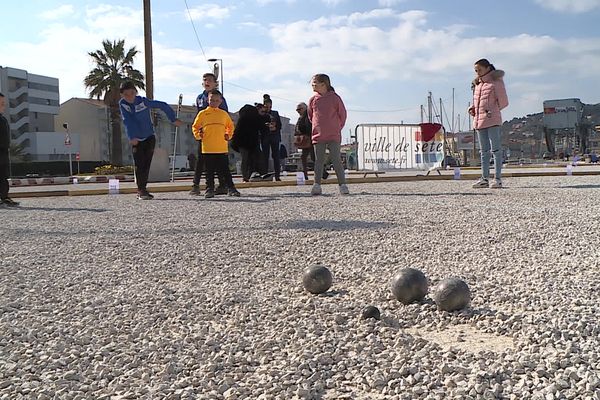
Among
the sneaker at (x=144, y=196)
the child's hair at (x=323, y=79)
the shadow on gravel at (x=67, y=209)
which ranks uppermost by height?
the child's hair at (x=323, y=79)

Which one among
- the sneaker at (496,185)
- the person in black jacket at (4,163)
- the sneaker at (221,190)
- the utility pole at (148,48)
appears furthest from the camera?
the utility pole at (148,48)

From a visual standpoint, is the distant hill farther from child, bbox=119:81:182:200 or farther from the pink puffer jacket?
child, bbox=119:81:182:200

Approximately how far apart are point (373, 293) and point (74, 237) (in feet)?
10.9

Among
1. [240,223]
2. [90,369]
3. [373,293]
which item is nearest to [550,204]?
[240,223]

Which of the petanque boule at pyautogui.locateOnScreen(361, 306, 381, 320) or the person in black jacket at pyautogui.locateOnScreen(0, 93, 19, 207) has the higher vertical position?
the person in black jacket at pyautogui.locateOnScreen(0, 93, 19, 207)

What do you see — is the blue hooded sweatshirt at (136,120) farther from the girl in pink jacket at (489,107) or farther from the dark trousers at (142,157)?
the girl in pink jacket at (489,107)

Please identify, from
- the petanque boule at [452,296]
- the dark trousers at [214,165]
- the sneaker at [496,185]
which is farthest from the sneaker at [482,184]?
the petanque boule at [452,296]

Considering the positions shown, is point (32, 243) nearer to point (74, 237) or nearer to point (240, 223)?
point (74, 237)

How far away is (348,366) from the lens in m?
2.15

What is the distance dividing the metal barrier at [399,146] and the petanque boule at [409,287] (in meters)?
13.0

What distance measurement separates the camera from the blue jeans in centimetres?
916

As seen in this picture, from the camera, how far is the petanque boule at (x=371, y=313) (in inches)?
105

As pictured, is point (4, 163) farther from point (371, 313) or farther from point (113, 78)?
point (113, 78)

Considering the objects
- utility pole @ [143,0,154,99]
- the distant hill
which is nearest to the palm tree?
utility pole @ [143,0,154,99]
